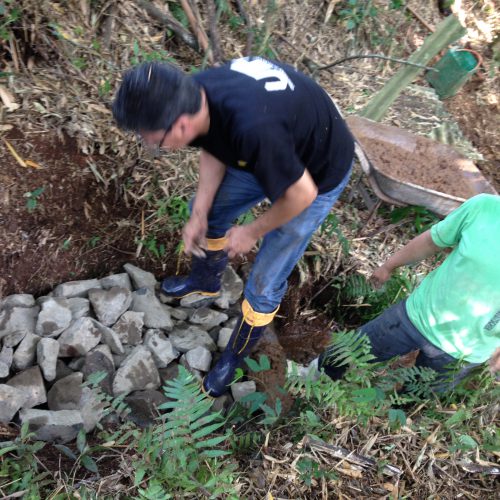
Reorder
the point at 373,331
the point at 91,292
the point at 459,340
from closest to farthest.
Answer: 1. the point at 459,340
2. the point at 373,331
3. the point at 91,292

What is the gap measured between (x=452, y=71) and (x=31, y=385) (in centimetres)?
540

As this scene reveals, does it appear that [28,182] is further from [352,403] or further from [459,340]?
[459,340]

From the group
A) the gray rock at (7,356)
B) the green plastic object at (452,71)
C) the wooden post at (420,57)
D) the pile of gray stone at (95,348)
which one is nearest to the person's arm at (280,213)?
the pile of gray stone at (95,348)

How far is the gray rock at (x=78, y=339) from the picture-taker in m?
2.71

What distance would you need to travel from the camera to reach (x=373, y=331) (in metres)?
2.62

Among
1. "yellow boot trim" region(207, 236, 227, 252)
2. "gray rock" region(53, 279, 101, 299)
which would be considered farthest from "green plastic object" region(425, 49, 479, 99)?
"gray rock" region(53, 279, 101, 299)

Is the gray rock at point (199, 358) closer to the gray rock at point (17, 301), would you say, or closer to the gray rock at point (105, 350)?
the gray rock at point (105, 350)

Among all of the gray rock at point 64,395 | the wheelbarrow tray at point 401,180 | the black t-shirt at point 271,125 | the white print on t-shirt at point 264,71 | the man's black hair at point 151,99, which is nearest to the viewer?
the man's black hair at point 151,99

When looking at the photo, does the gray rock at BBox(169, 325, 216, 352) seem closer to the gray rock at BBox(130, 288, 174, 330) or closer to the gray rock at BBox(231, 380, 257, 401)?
the gray rock at BBox(130, 288, 174, 330)

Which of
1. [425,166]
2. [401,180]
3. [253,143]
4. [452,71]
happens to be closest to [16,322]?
[253,143]

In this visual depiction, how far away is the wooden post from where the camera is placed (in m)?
3.76

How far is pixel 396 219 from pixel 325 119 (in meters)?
2.30

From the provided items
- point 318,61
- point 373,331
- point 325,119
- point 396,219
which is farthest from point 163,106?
point 318,61

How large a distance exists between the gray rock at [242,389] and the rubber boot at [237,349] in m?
0.05
